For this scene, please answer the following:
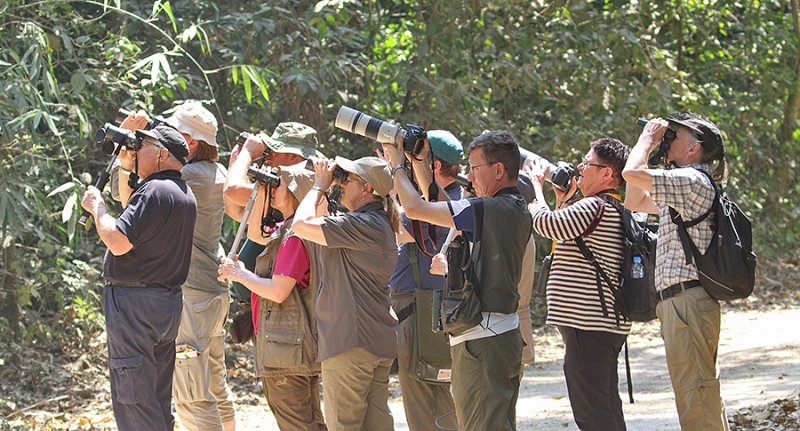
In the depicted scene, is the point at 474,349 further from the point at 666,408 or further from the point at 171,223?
the point at 666,408

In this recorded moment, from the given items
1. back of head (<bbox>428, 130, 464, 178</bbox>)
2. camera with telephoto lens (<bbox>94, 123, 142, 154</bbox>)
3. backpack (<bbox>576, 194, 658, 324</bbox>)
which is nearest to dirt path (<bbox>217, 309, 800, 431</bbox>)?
backpack (<bbox>576, 194, 658, 324</bbox>)

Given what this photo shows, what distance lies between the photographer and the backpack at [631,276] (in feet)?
14.3

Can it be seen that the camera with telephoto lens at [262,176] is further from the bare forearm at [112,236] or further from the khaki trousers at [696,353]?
the khaki trousers at [696,353]

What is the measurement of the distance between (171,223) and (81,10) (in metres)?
5.09

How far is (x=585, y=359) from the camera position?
434cm

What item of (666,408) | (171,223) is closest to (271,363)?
(171,223)

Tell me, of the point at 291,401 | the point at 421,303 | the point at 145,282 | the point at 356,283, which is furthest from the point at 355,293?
the point at 145,282

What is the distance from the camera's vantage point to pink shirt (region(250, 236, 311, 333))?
4.46m

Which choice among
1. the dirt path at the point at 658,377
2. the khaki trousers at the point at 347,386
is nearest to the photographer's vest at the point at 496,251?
the khaki trousers at the point at 347,386

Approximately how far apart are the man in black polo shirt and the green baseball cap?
4.54 ft

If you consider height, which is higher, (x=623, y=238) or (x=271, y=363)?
(x=623, y=238)

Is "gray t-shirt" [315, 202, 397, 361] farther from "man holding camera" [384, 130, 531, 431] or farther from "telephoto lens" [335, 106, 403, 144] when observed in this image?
"man holding camera" [384, 130, 531, 431]

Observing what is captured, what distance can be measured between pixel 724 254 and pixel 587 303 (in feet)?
2.32

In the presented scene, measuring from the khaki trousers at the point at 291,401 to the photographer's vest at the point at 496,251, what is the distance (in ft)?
4.66
